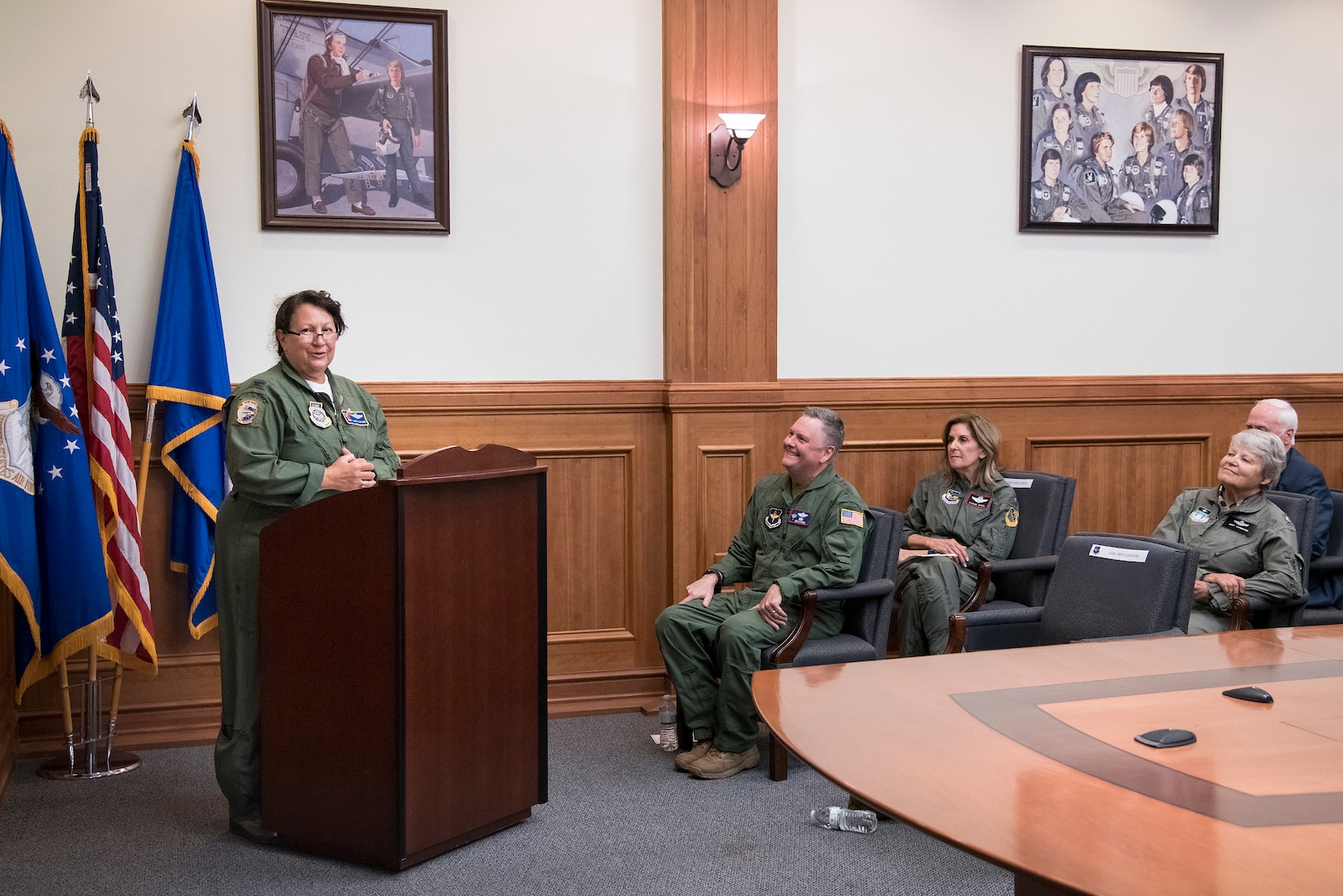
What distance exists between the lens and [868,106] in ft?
17.1

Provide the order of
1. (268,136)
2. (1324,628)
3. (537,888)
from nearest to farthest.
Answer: (1324,628) → (537,888) → (268,136)

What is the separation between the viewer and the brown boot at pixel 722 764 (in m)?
4.10

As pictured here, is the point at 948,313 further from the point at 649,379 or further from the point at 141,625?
the point at 141,625

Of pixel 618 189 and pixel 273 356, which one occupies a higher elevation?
pixel 618 189

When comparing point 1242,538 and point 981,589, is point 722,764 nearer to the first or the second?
point 981,589

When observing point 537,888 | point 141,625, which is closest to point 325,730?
point 537,888

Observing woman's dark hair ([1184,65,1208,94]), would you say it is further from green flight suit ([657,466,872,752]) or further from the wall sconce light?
green flight suit ([657,466,872,752])

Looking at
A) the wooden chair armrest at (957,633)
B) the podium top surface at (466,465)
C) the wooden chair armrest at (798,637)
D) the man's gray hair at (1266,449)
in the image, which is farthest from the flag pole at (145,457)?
the man's gray hair at (1266,449)

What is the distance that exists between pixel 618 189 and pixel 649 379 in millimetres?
814

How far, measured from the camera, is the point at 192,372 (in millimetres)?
4363

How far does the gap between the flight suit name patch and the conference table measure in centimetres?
171

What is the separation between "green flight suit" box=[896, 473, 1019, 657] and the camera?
186 inches

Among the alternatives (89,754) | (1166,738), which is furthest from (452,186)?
(1166,738)

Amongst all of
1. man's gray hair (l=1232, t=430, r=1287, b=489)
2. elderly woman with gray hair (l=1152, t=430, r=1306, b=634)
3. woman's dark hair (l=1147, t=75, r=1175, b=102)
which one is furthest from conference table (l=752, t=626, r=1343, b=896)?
woman's dark hair (l=1147, t=75, r=1175, b=102)
